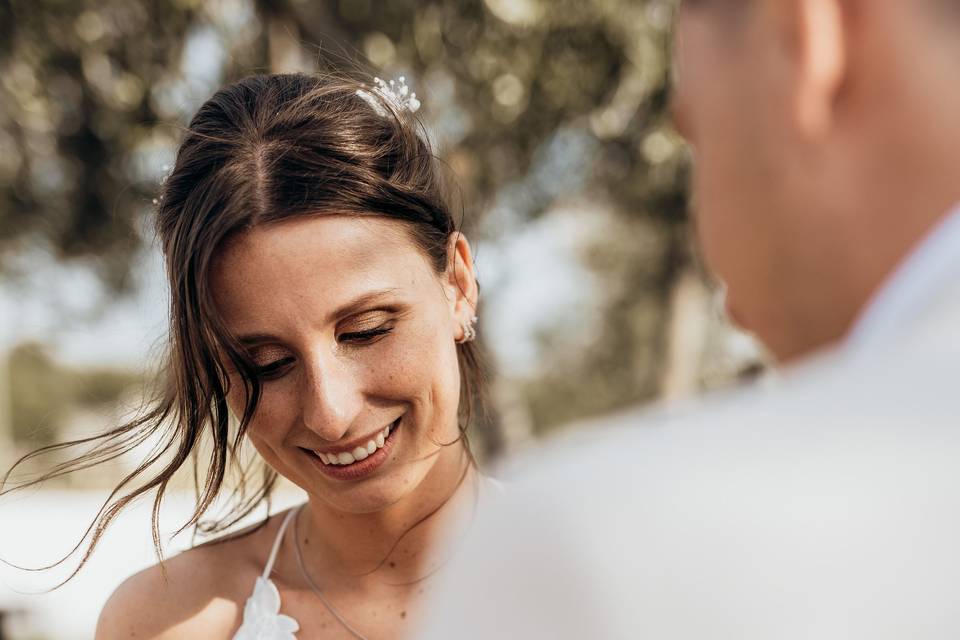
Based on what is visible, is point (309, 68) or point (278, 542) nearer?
point (278, 542)

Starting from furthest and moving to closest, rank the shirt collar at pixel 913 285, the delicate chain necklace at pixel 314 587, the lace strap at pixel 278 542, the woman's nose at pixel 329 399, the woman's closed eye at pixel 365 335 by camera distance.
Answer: the lace strap at pixel 278 542
the delicate chain necklace at pixel 314 587
the woman's closed eye at pixel 365 335
the woman's nose at pixel 329 399
the shirt collar at pixel 913 285

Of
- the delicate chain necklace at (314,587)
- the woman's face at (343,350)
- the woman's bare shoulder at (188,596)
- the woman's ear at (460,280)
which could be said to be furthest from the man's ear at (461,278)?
the woman's bare shoulder at (188,596)

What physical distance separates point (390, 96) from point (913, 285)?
2.19 meters

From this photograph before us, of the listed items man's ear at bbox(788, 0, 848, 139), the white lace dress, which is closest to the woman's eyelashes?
the white lace dress

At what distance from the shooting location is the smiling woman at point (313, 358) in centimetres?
227

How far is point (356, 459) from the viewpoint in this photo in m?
2.36

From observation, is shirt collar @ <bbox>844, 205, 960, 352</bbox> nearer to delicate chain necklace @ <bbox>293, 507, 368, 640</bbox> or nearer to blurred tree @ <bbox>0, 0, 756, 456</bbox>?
delicate chain necklace @ <bbox>293, 507, 368, 640</bbox>

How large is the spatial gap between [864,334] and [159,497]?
2117 millimetres

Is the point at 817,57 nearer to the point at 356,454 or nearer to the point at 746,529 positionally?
the point at 746,529

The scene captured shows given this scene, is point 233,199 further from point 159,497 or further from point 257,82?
point 159,497

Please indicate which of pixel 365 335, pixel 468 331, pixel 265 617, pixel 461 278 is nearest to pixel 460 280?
pixel 461 278

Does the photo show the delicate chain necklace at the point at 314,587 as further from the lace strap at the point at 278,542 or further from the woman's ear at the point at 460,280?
the woman's ear at the point at 460,280

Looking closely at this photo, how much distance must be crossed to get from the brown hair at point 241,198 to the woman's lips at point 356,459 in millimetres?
207

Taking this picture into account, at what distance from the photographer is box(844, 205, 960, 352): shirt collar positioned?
75 centimetres
